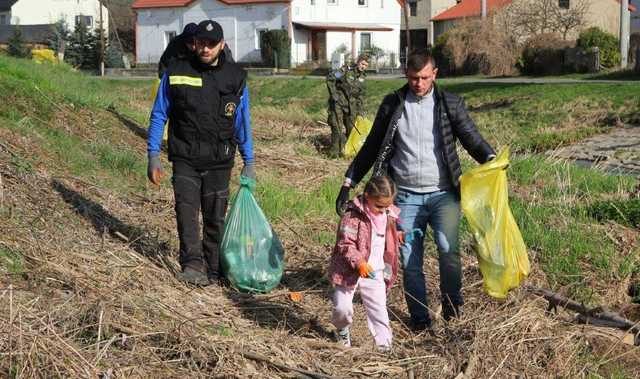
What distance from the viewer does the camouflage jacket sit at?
43.5 ft

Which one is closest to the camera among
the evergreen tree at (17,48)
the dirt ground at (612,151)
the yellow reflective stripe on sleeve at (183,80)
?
the yellow reflective stripe on sleeve at (183,80)

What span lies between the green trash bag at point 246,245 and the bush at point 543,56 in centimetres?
2564

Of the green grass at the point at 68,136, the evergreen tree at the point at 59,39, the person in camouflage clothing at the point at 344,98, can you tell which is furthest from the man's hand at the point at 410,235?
the evergreen tree at the point at 59,39

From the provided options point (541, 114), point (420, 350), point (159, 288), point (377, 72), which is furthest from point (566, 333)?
point (377, 72)

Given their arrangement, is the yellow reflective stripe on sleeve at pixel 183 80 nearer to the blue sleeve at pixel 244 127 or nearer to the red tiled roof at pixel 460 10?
the blue sleeve at pixel 244 127

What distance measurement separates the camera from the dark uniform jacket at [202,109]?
5965mm

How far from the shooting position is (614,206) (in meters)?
8.45

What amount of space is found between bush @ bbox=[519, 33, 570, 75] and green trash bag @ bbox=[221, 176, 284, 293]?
25.6m

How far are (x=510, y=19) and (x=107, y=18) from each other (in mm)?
33429

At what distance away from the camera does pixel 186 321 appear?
15.3 feet

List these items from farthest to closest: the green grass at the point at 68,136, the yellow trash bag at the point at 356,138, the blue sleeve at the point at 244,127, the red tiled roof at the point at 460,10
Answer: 1. the red tiled roof at the point at 460,10
2. the yellow trash bag at the point at 356,138
3. the green grass at the point at 68,136
4. the blue sleeve at the point at 244,127

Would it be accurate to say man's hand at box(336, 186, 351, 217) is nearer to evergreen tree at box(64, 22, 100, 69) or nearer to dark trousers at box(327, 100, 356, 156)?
dark trousers at box(327, 100, 356, 156)

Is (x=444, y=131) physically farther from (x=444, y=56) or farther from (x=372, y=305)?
(x=444, y=56)

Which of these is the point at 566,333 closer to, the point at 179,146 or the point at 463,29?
the point at 179,146
